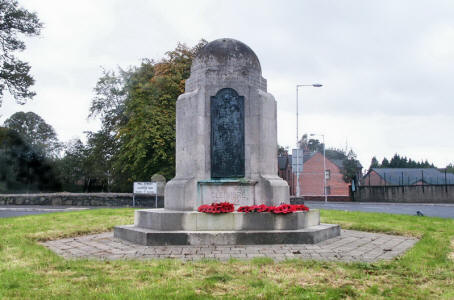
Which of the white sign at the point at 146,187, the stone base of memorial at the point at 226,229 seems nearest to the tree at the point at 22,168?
the white sign at the point at 146,187

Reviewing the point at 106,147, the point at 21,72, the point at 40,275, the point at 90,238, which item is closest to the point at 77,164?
the point at 106,147

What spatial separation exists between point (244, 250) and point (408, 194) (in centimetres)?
4250

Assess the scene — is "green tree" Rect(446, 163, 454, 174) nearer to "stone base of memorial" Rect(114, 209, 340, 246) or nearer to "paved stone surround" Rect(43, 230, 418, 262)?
"paved stone surround" Rect(43, 230, 418, 262)

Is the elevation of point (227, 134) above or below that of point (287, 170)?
below

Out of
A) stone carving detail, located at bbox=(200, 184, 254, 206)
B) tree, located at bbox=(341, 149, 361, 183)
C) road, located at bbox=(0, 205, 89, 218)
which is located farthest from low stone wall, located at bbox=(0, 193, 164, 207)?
tree, located at bbox=(341, 149, 361, 183)

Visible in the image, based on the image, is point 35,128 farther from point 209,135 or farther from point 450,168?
point 450,168

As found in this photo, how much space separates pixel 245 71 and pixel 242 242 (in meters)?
4.61

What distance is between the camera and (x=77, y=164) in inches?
1844

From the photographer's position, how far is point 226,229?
825 centimetres

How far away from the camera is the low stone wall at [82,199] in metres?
24.0

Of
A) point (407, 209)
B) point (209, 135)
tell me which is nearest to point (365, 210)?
point (407, 209)

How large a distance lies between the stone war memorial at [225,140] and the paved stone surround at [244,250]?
0.88 metres

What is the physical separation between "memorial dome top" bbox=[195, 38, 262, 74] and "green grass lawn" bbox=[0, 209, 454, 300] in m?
5.84

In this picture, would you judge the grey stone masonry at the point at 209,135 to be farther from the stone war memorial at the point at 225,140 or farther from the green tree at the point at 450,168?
the green tree at the point at 450,168
